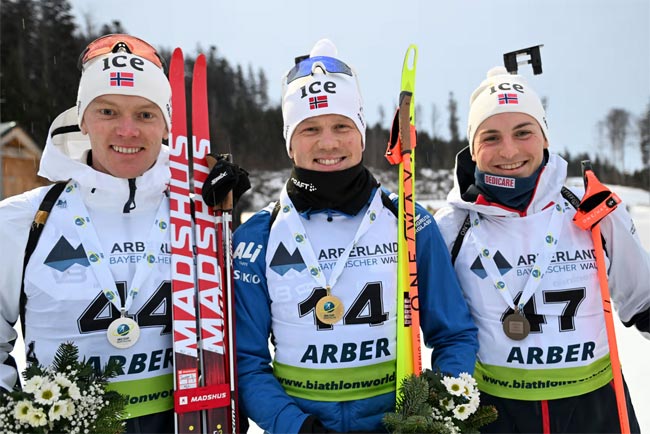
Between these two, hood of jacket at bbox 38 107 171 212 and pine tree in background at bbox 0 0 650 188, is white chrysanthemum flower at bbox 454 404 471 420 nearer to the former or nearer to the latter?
hood of jacket at bbox 38 107 171 212

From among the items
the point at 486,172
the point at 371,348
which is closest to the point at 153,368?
the point at 371,348

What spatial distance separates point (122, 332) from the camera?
2.10m

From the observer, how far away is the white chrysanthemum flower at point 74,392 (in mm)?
1778

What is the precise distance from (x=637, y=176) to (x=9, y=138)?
1444 inches

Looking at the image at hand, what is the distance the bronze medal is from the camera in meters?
2.39

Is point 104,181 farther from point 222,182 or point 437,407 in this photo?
point 437,407

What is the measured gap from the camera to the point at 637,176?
3431 centimetres

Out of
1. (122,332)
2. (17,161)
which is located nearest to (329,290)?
(122,332)

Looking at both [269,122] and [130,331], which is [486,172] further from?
[269,122]

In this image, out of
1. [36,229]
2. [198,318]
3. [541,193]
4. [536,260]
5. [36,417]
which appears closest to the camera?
[36,417]

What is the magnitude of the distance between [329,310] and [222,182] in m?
0.79

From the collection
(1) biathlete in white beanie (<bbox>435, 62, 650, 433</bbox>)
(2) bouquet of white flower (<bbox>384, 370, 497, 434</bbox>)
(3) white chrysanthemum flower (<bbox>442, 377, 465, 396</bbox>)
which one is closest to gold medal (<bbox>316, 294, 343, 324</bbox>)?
(2) bouquet of white flower (<bbox>384, 370, 497, 434</bbox>)

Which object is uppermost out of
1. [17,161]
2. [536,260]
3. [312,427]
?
[17,161]

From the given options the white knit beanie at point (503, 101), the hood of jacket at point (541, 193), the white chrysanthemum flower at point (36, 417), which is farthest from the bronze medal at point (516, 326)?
the white chrysanthemum flower at point (36, 417)
